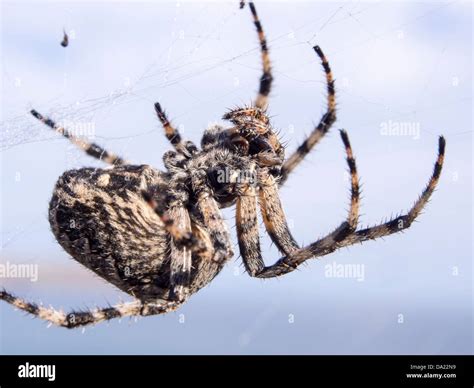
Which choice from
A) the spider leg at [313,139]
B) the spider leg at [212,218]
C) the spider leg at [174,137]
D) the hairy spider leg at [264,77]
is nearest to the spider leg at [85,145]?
the spider leg at [174,137]

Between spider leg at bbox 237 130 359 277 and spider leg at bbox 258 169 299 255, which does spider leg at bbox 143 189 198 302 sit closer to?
spider leg at bbox 237 130 359 277

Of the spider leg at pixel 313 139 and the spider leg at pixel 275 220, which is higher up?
the spider leg at pixel 313 139

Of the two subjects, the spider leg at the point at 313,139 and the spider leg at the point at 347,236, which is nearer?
the spider leg at the point at 347,236

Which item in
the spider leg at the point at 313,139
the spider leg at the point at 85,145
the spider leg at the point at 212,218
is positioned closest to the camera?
the spider leg at the point at 212,218

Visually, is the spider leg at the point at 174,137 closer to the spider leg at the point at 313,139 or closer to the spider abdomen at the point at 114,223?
the spider abdomen at the point at 114,223

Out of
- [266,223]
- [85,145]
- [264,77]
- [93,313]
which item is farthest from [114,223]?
[264,77]
